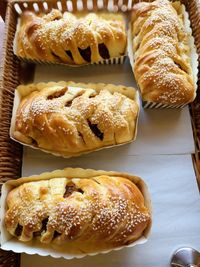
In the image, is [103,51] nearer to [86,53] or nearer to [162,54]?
[86,53]

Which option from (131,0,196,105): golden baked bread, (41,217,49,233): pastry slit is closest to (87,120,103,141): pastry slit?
(131,0,196,105): golden baked bread

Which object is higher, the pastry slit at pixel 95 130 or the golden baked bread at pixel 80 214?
the pastry slit at pixel 95 130

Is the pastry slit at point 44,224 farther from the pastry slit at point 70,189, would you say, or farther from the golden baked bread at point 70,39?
the golden baked bread at point 70,39

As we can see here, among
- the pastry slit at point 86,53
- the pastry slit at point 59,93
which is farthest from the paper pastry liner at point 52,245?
the pastry slit at point 86,53

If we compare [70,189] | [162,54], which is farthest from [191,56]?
[70,189]

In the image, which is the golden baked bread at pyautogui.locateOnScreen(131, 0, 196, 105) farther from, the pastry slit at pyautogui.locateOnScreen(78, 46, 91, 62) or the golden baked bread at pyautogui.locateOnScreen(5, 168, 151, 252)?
the golden baked bread at pyautogui.locateOnScreen(5, 168, 151, 252)

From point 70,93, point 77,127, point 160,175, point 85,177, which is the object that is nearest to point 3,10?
point 70,93
